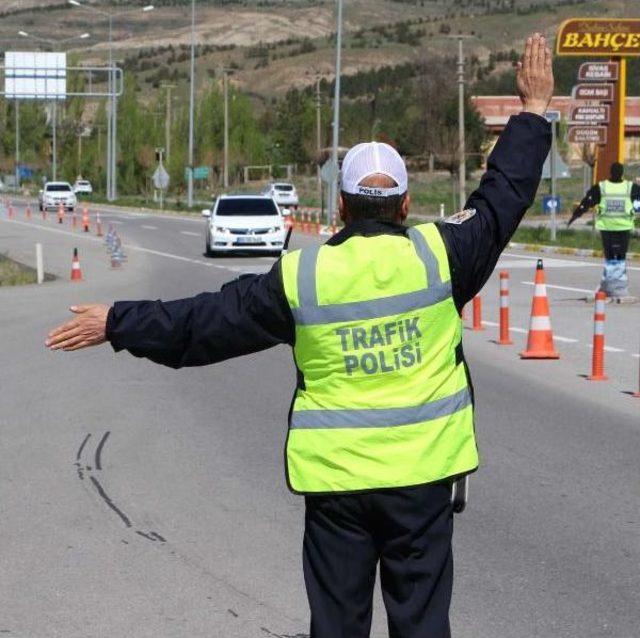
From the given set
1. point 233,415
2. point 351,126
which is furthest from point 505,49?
point 233,415

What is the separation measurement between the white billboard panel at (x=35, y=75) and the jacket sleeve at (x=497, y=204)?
67837mm

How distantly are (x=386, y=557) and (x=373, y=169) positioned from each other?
3.39 ft

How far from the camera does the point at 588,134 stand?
39.9 metres

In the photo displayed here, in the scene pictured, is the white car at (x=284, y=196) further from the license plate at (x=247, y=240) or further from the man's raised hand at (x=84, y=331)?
the man's raised hand at (x=84, y=331)

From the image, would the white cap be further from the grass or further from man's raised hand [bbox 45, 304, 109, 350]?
the grass

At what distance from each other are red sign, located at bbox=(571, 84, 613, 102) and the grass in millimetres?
15098

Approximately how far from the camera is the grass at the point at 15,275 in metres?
29.6

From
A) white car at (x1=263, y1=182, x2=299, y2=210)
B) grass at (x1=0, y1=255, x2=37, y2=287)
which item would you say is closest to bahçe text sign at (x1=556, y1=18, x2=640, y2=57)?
grass at (x1=0, y1=255, x2=37, y2=287)

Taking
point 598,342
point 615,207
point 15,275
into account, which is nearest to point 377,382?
point 598,342

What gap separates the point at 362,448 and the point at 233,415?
8330 millimetres

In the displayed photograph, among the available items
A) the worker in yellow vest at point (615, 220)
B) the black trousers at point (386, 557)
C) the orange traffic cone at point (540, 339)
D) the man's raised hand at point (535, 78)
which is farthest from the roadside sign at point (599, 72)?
the black trousers at point (386, 557)

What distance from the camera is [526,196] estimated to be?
4.51m

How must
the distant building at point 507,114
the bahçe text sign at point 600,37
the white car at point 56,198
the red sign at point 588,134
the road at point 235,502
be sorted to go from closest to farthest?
1. the road at point 235,502
2. the red sign at point 588,134
3. the bahçe text sign at point 600,37
4. the white car at point 56,198
5. the distant building at point 507,114

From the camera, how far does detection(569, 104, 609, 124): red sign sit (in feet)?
131
